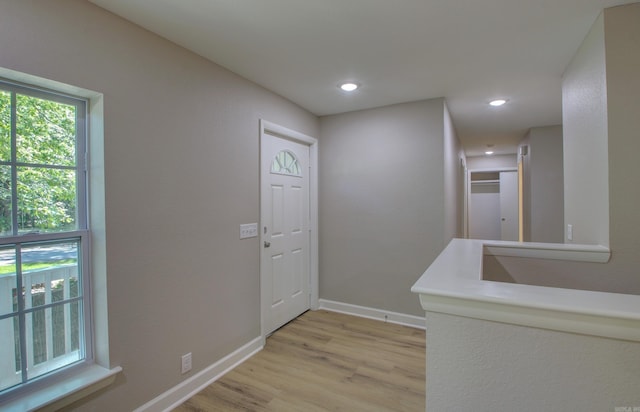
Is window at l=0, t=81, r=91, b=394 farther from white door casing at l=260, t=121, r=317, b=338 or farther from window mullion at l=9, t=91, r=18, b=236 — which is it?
white door casing at l=260, t=121, r=317, b=338

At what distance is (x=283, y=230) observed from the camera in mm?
3223

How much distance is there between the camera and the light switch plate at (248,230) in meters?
2.56

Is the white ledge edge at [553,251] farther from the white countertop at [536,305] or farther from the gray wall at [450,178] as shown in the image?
the white countertop at [536,305]

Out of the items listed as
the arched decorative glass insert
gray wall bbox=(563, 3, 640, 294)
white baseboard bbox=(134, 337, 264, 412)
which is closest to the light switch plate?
the arched decorative glass insert

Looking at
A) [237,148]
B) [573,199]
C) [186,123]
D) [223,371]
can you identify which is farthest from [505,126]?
[223,371]

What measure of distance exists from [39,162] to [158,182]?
560 millimetres

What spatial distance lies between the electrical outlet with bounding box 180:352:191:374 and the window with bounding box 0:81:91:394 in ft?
1.92

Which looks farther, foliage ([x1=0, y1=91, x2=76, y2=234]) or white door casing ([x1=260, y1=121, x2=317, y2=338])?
white door casing ([x1=260, y1=121, x2=317, y2=338])

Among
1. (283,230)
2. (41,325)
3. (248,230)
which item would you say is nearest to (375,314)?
(283,230)

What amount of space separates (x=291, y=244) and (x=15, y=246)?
2.27 m

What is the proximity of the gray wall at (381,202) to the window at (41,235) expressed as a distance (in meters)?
2.51

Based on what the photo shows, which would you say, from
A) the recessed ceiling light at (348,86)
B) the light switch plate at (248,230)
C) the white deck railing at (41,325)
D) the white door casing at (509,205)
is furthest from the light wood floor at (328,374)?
the white door casing at (509,205)

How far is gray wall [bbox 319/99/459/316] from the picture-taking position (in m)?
3.13

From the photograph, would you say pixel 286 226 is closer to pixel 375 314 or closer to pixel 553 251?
pixel 375 314
